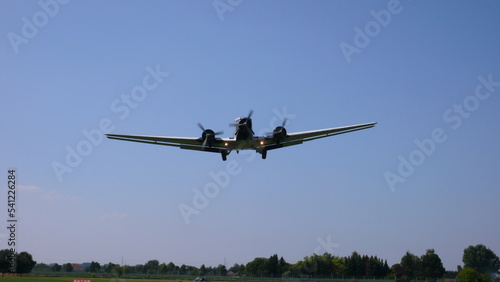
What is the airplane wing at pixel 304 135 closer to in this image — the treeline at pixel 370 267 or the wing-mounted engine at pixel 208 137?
the wing-mounted engine at pixel 208 137

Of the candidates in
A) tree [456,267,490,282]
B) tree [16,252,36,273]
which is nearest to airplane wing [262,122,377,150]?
tree [456,267,490,282]

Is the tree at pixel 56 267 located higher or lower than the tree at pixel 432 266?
lower

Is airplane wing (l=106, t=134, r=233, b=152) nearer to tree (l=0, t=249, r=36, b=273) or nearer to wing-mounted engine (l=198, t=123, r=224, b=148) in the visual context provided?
wing-mounted engine (l=198, t=123, r=224, b=148)

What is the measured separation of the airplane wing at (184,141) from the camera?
44906 mm

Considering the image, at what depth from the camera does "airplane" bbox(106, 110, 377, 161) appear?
143 ft

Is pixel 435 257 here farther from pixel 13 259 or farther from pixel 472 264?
pixel 13 259

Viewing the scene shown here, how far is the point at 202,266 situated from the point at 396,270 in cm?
8556

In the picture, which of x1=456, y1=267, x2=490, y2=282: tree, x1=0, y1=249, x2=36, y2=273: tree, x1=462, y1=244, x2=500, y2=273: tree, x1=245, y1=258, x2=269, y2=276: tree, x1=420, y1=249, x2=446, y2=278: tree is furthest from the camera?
x1=462, y1=244, x2=500, y2=273: tree

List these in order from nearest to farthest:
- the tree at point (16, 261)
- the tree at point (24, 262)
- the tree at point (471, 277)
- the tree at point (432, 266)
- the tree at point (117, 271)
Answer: the tree at point (16, 261) → the tree at point (471, 277) → the tree at point (24, 262) → the tree at point (117, 271) → the tree at point (432, 266)

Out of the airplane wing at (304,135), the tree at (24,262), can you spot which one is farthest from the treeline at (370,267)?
the airplane wing at (304,135)

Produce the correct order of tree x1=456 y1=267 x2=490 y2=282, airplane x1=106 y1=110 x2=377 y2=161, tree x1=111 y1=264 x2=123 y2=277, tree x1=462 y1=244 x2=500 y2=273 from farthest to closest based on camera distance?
tree x1=462 y1=244 x2=500 y2=273
tree x1=111 y1=264 x2=123 y2=277
tree x1=456 y1=267 x2=490 y2=282
airplane x1=106 y1=110 x2=377 y2=161

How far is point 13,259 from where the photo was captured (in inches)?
2844

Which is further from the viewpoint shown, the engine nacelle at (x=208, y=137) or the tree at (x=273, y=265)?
the tree at (x=273, y=265)

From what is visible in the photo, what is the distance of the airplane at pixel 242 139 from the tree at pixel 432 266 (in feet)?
212
